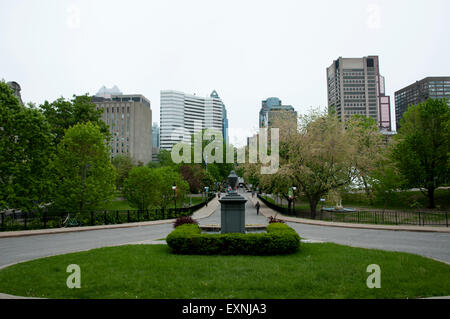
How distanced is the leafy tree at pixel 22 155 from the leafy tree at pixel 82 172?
1194mm

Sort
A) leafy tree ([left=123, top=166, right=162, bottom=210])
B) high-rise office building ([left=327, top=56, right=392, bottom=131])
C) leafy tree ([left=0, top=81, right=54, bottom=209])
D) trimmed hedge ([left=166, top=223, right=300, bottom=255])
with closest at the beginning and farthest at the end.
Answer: trimmed hedge ([left=166, top=223, right=300, bottom=255])
leafy tree ([left=0, top=81, right=54, bottom=209])
leafy tree ([left=123, top=166, right=162, bottom=210])
high-rise office building ([left=327, top=56, right=392, bottom=131])

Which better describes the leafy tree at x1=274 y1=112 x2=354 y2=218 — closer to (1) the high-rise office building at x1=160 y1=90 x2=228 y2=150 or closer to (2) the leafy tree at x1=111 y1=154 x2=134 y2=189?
(2) the leafy tree at x1=111 y1=154 x2=134 y2=189

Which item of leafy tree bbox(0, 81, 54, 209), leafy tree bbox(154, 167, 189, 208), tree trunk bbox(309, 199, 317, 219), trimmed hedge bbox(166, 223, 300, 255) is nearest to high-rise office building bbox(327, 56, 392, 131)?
tree trunk bbox(309, 199, 317, 219)

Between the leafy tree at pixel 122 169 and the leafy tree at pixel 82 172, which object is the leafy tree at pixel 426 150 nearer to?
the leafy tree at pixel 82 172

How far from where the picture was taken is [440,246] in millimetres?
13031

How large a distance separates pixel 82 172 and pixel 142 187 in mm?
5486

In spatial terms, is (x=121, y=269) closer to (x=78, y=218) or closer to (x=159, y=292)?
(x=159, y=292)

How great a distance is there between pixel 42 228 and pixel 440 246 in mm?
24811

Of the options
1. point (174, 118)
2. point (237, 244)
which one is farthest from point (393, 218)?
point (174, 118)

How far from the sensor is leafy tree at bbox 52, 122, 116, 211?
2359 centimetres

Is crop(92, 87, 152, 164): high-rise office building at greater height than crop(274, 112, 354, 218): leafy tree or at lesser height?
greater

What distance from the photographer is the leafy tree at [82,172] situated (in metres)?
23.6

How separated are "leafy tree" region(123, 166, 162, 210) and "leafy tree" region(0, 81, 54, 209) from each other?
7.08 meters
